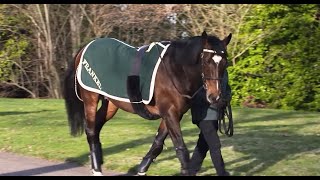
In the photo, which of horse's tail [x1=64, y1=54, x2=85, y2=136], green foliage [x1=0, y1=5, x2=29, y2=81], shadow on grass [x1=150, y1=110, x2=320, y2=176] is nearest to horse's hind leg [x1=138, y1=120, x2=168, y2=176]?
shadow on grass [x1=150, y1=110, x2=320, y2=176]

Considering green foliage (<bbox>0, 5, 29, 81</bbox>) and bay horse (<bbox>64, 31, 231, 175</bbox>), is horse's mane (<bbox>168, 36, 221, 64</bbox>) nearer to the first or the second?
bay horse (<bbox>64, 31, 231, 175</bbox>)

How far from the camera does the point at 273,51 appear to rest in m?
17.5

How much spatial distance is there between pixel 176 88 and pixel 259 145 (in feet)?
11.1

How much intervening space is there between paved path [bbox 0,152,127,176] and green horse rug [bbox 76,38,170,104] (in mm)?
1161

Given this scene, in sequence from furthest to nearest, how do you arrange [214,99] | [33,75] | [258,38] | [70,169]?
[33,75], [258,38], [70,169], [214,99]

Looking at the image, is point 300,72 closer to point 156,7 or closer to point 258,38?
point 258,38

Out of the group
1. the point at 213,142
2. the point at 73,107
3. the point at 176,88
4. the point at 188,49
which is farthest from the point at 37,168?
the point at 188,49

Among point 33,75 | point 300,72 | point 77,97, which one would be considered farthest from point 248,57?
point 77,97

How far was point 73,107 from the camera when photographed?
843 cm

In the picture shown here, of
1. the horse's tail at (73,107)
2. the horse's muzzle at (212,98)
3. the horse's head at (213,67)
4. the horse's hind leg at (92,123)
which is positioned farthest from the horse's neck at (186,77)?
the horse's tail at (73,107)

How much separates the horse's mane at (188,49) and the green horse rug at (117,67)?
0.21 m

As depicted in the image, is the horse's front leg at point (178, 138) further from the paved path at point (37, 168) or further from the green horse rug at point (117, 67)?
the paved path at point (37, 168)

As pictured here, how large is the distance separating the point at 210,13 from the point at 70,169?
12016 mm

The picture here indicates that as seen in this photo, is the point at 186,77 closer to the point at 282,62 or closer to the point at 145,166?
the point at 145,166
